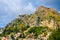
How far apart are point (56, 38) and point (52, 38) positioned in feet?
15.9

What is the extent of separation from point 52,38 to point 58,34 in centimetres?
349

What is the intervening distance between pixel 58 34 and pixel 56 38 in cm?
406

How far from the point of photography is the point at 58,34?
130250mm

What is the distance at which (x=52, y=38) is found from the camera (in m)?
131

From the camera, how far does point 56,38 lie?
416ft
